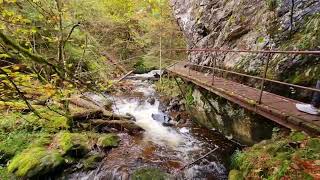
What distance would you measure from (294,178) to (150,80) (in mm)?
14465

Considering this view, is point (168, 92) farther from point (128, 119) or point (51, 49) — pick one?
point (51, 49)

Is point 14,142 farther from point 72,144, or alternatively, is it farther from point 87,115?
point 87,115

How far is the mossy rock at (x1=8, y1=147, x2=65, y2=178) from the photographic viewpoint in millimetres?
6664

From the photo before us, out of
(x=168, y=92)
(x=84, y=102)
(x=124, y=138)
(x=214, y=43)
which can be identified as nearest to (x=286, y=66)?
(x=214, y=43)

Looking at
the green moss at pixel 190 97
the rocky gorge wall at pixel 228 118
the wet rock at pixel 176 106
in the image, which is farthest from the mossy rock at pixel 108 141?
the wet rock at pixel 176 106

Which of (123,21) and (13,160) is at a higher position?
(123,21)

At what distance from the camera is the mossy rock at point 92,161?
7.19 meters

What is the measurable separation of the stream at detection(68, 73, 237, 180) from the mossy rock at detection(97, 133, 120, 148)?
181mm

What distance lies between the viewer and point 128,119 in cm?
1051

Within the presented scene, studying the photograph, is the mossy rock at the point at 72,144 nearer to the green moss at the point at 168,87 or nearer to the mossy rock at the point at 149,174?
the mossy rock at the point at 149,174

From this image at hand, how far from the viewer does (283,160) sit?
4633mm

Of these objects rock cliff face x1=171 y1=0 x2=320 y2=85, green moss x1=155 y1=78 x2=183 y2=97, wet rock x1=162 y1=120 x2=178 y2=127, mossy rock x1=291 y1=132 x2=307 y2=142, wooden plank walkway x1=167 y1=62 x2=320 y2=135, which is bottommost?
wet rock x1=162 y1=120 x2=178 y2=127

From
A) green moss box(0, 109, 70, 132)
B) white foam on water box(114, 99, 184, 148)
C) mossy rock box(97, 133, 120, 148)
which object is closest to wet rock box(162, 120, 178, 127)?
white foam on water box(114, 99, 184, 148)

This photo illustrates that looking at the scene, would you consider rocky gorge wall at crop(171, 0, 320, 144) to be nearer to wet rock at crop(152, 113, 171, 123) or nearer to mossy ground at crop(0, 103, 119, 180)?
wet rock at crop(152, 113, 171, 123)
